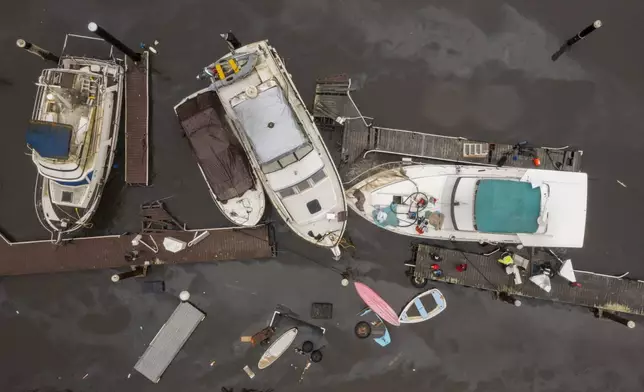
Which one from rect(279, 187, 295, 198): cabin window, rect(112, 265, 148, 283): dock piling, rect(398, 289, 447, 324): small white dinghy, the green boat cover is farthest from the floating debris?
the green boat cover

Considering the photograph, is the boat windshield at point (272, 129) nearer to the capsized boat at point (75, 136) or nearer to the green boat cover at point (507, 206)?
the capsized boat at point (75, 136)

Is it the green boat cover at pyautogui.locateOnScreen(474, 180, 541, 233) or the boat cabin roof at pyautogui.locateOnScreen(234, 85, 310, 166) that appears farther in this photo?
the boat cabin roof at pyautogui.locateOnScreen(234, 85, 310, 166)

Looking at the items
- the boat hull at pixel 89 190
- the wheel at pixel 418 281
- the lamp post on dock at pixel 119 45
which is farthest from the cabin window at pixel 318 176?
the lamp post on dock at pixel 119 45

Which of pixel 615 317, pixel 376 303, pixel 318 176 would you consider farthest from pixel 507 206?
pixel 615 317

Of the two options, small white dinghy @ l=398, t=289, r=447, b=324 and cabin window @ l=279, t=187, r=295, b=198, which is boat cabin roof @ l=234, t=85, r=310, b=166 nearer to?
cabin window @ l=279, t=187, r=295, b=198

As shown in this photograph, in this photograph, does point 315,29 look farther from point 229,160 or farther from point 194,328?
point 194,328

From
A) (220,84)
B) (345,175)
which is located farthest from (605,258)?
(220,84)
